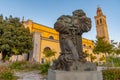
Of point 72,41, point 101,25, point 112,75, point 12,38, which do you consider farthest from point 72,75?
point 101,25

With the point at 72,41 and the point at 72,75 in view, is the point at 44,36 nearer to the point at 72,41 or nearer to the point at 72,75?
the point at 72,41

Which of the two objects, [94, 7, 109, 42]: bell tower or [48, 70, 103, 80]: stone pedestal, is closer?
[48, 70, 103, 80]: stone pedestal

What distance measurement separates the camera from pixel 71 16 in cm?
477

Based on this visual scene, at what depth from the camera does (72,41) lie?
4426 millimetres

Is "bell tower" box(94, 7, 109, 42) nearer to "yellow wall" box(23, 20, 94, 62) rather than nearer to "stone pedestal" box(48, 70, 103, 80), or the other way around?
"yellow wall" box(23, 20, 94, 62)

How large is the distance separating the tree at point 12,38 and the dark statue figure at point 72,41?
17526mm

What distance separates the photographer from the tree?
20.7 m

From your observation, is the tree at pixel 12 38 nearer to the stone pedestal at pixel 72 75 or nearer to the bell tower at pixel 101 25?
the stone pedestal at pixel 72 75

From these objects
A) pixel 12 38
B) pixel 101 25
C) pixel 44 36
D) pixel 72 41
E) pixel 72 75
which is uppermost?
pixel 101 25

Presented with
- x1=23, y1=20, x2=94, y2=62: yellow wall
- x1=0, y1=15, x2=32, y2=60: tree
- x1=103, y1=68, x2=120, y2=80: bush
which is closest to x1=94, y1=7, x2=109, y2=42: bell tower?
x1=23, y1=20, x2=94, y2=62: yellow wall

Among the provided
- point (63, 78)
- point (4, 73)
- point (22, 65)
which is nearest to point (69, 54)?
point (63, 78)

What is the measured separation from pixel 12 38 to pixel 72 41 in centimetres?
1855

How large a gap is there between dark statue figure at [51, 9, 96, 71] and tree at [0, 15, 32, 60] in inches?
690

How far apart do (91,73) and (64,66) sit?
0.84m
